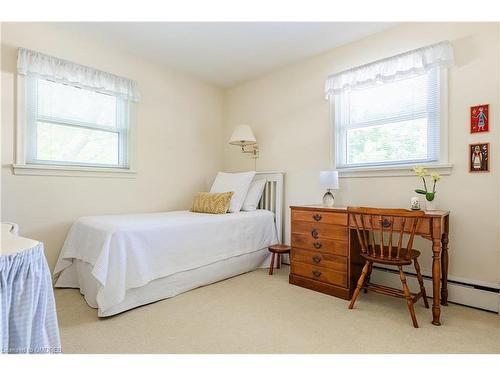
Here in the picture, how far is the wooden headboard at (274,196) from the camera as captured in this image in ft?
11.3

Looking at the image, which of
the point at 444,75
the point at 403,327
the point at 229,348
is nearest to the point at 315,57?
the point at 444,75

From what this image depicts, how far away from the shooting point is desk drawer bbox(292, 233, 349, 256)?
236 cm

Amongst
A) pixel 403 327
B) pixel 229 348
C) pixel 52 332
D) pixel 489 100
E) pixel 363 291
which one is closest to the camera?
pixel 52 332

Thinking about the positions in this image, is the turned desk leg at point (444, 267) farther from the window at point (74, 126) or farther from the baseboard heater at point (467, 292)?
the window at point (74, 126)

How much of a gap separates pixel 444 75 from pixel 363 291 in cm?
201

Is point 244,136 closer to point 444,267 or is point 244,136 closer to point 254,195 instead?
point 254,195

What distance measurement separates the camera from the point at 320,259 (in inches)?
98.6

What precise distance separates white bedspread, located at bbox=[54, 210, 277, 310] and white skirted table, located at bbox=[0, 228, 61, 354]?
3.18 ft

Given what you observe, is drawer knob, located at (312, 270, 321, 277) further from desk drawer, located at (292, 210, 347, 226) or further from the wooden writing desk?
desk drawer, located at (292, 210, 347, 226)

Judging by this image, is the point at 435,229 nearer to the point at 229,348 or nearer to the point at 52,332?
the point at 229,348

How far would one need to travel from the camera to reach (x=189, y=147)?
3834mm

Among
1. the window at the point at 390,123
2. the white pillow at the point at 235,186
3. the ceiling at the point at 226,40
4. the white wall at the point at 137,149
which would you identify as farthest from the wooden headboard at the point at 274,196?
the ceiling at the point at 226,40

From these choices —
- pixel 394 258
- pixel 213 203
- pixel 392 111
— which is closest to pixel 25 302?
pixel 394 258

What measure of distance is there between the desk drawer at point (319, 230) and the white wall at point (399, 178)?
0.60 m
